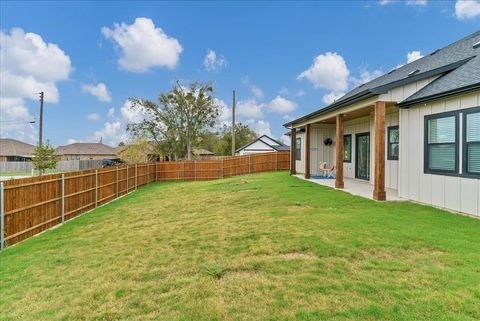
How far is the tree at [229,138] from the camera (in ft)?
158

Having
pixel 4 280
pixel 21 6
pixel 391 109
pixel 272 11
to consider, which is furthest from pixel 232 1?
pixel 4 280

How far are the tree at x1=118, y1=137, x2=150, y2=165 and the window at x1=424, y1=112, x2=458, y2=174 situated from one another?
94.3 feet

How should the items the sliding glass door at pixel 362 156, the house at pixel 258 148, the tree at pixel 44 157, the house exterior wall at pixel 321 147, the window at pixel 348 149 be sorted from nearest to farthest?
1. the sliding glass door at pixel 362 156
2. the window at pixel 348 149
3. the house exterior wall at pixel 321 147
4. the tree at pixel 44 157
5. the house at pixel 258 148

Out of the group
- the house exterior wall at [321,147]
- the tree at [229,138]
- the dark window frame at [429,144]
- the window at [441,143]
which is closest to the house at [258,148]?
the tree at [229,138]

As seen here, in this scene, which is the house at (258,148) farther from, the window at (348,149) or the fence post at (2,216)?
the fence post at (2,216)

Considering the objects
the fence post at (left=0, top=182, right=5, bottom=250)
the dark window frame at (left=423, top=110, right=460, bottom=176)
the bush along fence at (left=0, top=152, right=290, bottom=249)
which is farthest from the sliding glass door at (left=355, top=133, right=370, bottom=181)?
the fence post at (left=0, top=182, right=5, bottom=250)

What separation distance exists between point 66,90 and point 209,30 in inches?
611

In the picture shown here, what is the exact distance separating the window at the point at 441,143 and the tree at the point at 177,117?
96.8 feet

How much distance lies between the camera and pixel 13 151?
51.4 metres

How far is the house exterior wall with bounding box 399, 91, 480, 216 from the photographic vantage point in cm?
680

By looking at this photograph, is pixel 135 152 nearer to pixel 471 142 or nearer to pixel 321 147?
pixel 321 147

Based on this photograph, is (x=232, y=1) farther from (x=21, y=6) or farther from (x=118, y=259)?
(x=118, y=259)

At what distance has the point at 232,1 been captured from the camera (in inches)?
734

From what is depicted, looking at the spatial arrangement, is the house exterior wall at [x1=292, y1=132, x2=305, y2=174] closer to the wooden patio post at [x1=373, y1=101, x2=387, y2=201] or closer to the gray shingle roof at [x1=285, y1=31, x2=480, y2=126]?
the gray shingle roof at [x1=285, y1=31, x2=480, y2=126]
